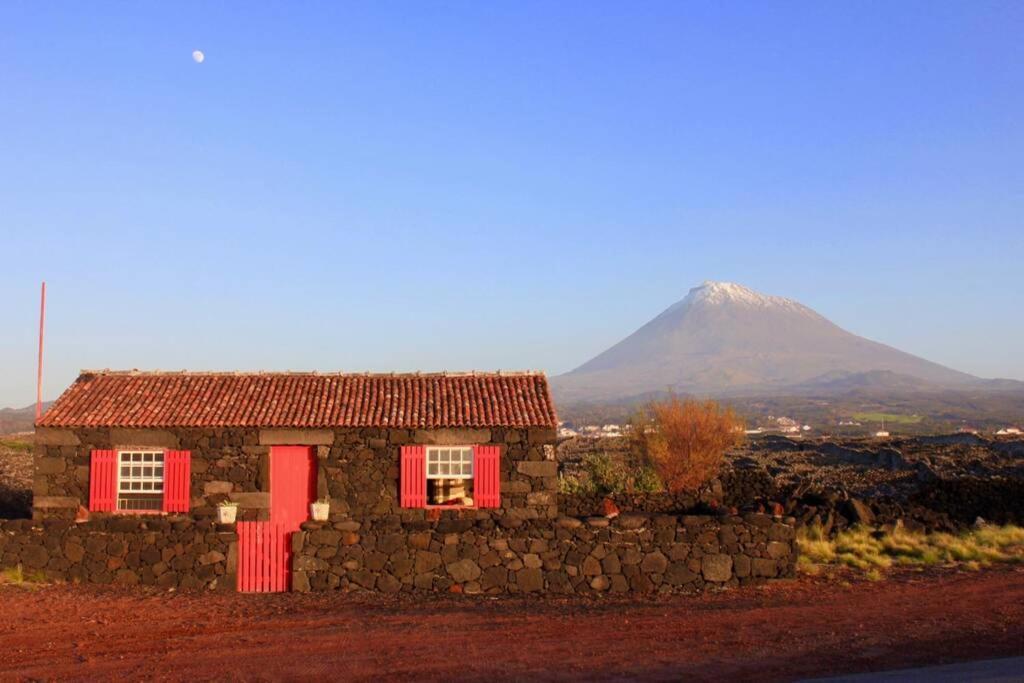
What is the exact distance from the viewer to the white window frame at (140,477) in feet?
62.1

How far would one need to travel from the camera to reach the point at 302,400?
20.2 m

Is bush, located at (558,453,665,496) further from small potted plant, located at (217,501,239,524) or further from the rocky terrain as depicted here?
small potted plant, located at (217,501,239,524)

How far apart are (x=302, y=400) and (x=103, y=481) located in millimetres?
4119

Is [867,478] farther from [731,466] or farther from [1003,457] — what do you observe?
[1003,457]

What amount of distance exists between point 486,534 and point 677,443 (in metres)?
16.1

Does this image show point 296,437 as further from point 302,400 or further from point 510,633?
point 510,633

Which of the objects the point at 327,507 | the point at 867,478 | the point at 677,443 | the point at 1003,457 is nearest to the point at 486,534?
the point at 327,507

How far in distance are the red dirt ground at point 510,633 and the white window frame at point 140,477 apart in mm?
3551

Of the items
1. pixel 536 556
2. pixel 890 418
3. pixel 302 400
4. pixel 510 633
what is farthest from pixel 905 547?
pixel 890 418

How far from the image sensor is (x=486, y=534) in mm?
16125

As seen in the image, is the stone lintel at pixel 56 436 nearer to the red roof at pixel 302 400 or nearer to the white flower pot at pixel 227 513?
the red roof at pixel 302 400

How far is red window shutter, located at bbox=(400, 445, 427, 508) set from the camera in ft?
62.3

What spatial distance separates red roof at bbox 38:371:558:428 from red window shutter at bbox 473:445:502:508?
0.54 m

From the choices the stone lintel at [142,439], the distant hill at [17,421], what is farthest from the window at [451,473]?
the distant hill at [17,421]
